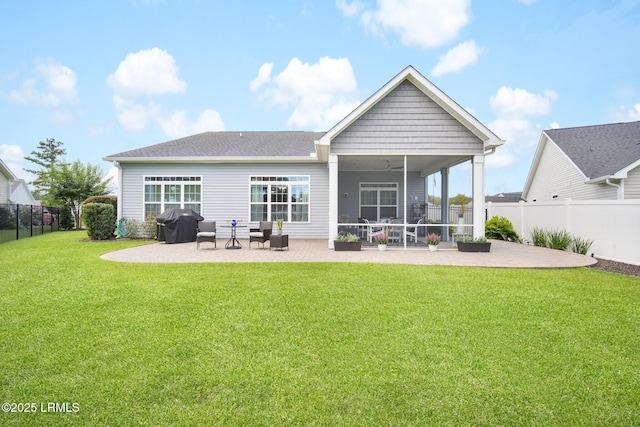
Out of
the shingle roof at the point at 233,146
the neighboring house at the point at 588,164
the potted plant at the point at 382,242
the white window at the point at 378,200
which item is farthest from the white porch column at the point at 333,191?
the neighboring house at the point at 588,164

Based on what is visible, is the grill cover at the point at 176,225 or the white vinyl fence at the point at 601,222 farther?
the grill cover at the point at 176,225

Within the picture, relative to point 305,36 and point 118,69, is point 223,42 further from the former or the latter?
point 118,69

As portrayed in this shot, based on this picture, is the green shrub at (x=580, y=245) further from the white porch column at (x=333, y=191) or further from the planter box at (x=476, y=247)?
the white porch column at (x=333, y=191)

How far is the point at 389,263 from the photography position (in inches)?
360

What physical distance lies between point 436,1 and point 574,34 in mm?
5387

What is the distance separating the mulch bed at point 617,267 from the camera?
28.3 feet

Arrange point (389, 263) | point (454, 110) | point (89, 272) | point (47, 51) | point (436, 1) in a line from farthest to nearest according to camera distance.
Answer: point (47, 51), point (436, 1), point (454, 110), point (389, 263), point (89, 272)

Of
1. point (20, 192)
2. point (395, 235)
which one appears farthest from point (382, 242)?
point (20, 192)

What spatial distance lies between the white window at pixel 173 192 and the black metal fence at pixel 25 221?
5.85m

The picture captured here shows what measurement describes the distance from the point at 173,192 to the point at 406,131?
10.0m

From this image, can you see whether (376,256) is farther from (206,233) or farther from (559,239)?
(559,239)

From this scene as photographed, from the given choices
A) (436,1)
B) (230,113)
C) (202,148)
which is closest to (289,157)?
(202,148)

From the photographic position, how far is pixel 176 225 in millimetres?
13672

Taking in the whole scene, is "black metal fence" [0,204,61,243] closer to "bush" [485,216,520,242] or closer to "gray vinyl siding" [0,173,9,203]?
"gray vinyl siding" [0,173,9,203]
